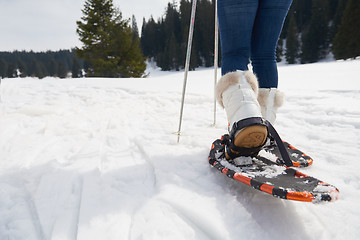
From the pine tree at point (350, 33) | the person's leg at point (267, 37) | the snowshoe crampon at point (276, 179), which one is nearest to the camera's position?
the snowshoe crampon at point (276, 179)

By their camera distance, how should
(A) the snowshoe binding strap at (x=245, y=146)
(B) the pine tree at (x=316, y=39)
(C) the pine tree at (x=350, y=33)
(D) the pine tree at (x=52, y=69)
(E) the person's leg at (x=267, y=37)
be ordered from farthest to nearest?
(D) the pine tree at (x=52, y=69)
(B) the pine tree at (x=316, y=39)
(C) the pine tree at (x=350, y=33)
(E) the person's leg at (x=267, y=37)
(A) the snowshoe binding strap at (x=245, y=146)

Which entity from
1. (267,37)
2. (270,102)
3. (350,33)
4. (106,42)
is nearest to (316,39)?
(350,33)

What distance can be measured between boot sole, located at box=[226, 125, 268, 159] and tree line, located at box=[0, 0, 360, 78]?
18466mm

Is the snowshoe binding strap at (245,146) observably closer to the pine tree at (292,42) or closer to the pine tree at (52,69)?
the pine tree at (292,42)

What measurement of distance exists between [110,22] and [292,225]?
1998cm

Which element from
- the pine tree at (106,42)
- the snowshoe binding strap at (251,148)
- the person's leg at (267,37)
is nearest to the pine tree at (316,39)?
the pine tree at (106,42)

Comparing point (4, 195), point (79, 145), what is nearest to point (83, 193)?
point (4, 195)

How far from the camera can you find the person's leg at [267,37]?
1.23 metres

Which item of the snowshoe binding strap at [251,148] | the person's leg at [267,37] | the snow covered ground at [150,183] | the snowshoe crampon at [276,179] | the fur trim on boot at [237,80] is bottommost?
the snow covered ground at [150,183]

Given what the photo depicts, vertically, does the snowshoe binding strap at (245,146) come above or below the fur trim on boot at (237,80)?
below

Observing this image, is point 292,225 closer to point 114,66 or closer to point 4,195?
point 4,195

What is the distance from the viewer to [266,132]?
0.92 meters

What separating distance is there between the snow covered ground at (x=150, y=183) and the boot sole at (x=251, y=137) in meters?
0.21

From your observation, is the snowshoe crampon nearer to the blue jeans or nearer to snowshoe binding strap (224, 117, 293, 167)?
snowshoe binding strap (224, 117, 293, 167)
